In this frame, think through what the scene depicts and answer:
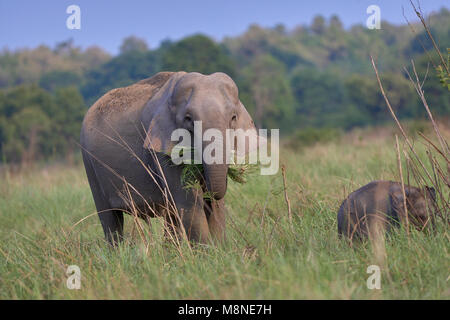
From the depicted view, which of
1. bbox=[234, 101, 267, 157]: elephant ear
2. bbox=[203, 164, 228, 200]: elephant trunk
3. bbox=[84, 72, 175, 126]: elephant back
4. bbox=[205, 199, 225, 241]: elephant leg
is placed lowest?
bbox=[205, 199, 225, 241]: elephant leg

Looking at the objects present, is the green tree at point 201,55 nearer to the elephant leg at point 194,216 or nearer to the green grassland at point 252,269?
the elephant leg at point 194,216

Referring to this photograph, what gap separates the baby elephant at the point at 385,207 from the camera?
3847mm

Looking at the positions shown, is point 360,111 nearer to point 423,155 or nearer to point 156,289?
point 423,155

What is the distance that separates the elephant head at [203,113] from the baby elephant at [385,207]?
843 millimetres

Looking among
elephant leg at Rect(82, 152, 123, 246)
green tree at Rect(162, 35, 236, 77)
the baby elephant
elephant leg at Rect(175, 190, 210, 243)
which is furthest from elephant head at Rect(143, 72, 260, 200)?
green tree at Rect(162, 35, 236, 77)

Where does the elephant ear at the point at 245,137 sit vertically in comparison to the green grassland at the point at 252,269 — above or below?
above

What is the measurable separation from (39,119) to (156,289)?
3542cm

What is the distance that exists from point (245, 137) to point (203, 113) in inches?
17.4

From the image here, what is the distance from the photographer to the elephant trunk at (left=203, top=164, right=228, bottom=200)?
12.1ft

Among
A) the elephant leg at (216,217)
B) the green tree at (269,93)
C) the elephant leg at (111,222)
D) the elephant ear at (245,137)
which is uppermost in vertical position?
the green tree at (269,93)

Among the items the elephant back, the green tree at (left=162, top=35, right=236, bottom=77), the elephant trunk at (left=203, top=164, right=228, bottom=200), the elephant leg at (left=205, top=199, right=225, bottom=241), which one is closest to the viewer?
→ the elephant trunk at (left=203, top=164, right=228, bottom=200)

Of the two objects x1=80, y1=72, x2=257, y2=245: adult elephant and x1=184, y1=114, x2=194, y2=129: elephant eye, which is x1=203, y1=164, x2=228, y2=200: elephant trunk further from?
x1=184, y1=114, x2=194, y2=129: elephant eye

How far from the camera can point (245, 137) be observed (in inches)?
162

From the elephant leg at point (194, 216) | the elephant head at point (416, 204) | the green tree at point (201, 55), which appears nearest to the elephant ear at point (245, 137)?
the elephant leg at point (194, 216)
